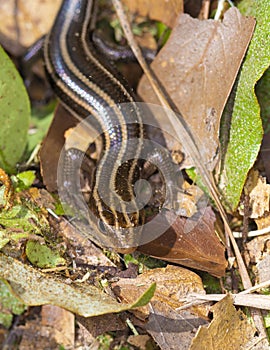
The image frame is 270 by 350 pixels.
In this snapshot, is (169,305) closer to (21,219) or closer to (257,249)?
(257,249)

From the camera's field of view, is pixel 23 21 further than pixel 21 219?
Yes

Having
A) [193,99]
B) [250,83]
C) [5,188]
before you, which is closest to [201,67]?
[193,99]

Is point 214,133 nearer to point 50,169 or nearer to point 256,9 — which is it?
point 256,9

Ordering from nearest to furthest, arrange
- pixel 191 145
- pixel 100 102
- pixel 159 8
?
pixel 191 145, pixel 100 102, pixel 159 8

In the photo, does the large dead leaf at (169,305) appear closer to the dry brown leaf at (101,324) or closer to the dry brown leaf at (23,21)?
the dry brown leaf at (101,324)

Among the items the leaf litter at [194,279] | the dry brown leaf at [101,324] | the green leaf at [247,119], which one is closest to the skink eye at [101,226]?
the leaf litter at [194,279]

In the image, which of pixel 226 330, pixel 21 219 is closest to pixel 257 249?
pixel 226 330
